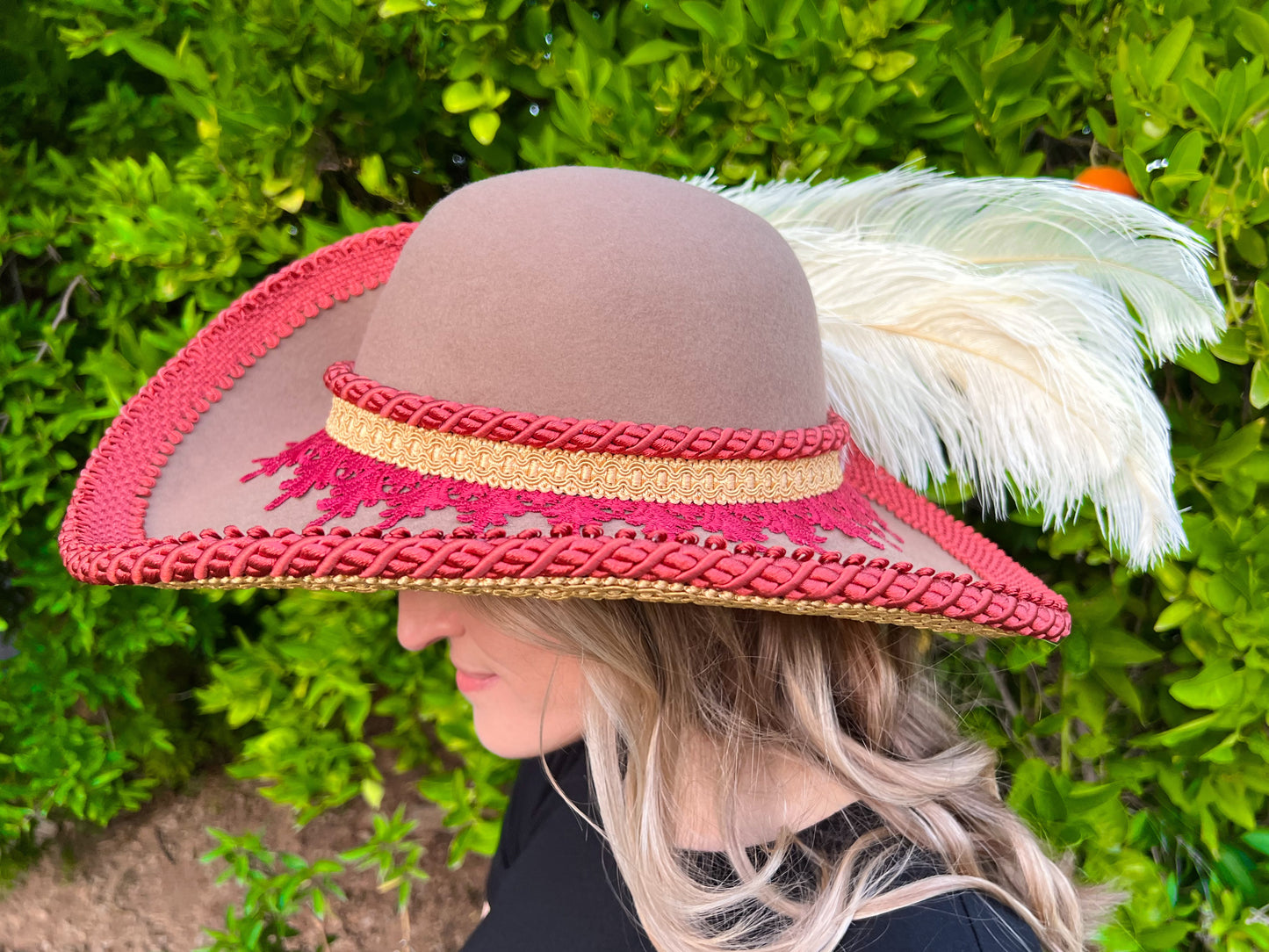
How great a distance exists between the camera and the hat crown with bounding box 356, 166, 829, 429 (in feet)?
2.83

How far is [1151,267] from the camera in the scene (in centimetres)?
124

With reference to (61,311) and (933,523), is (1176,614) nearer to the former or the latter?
(933,523)

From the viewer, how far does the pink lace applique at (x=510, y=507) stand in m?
0.83

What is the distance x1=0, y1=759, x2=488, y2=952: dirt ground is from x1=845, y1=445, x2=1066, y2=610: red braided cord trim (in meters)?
1.55

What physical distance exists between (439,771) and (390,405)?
126cm

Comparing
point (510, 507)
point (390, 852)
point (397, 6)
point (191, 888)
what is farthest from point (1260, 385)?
point (191, 888)

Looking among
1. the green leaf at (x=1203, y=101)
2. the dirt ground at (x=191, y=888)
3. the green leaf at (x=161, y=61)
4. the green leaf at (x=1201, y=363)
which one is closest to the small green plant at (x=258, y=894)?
the dirt ground at (x=191, y=888)

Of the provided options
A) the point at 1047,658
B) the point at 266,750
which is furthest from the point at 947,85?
the point at 266,750

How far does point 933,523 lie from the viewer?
1.28 m

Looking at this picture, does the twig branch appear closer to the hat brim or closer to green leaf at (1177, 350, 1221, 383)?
the hat brim

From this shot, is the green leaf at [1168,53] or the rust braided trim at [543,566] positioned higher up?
the green leaf at [1168,53]

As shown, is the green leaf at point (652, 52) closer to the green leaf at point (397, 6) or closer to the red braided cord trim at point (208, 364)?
the green leaf at point (397, 6)

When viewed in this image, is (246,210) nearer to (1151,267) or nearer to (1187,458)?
(1151,267)

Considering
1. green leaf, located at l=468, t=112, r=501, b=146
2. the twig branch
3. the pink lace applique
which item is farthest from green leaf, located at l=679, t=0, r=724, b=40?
the twig branch
